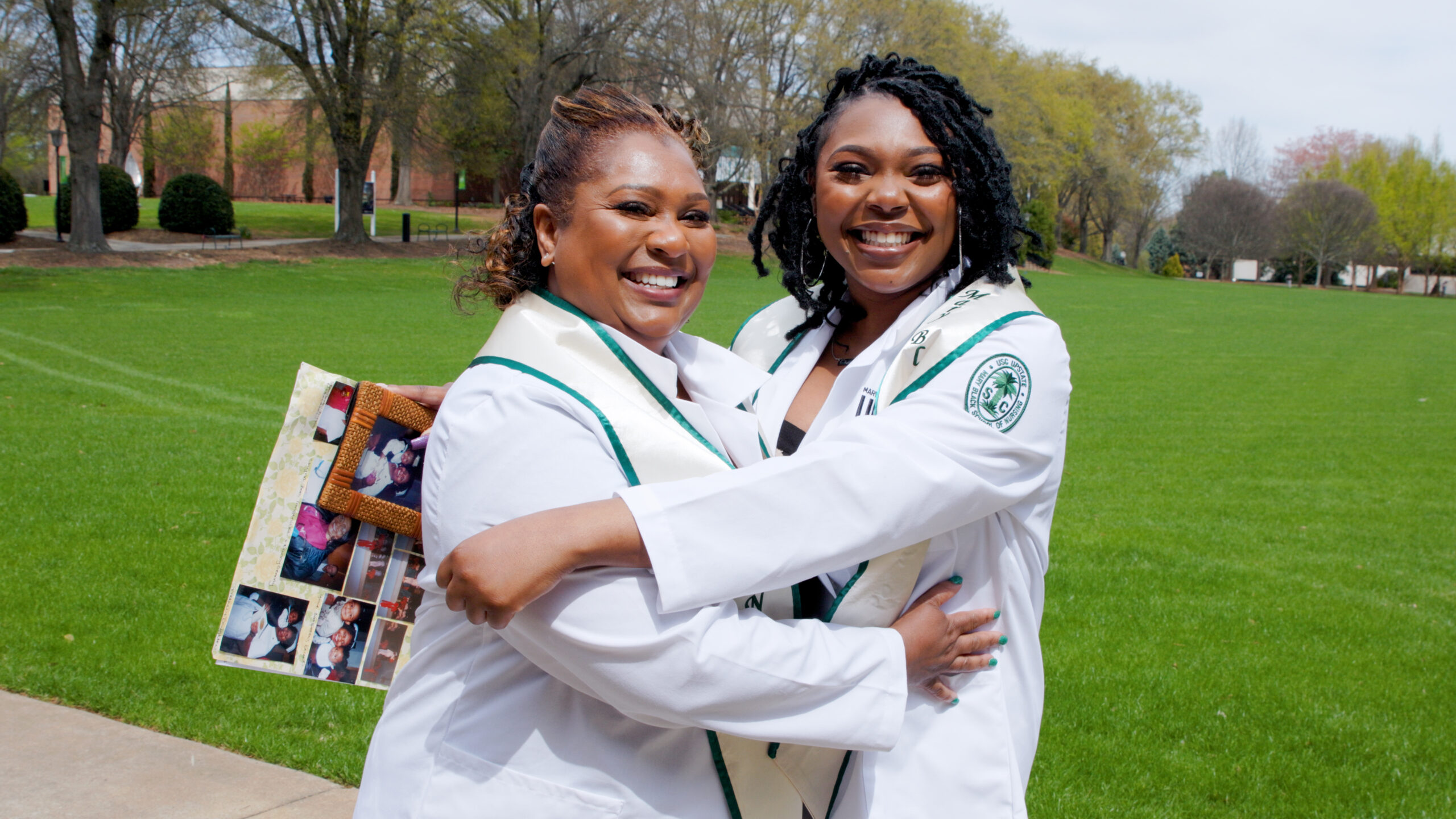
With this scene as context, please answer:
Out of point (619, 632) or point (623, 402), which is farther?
point (623, 402)

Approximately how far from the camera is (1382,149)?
87.4 meters

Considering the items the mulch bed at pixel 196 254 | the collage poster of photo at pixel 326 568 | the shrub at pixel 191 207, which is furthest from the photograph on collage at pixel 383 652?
the shrub at pixel 191 207

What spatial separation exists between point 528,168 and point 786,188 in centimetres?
95

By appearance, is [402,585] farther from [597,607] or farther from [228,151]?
[228,151]

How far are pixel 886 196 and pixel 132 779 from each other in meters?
3.17

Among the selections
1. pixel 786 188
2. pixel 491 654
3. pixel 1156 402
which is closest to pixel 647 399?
pixel 491 654

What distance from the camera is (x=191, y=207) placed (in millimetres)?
35312

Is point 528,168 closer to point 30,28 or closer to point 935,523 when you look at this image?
point 935,523

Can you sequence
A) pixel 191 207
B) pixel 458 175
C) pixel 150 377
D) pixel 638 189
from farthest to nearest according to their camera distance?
pixel 458 175
pixel 191 207
pixel 150 377
pixel 638 189

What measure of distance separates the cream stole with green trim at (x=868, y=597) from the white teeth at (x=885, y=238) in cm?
25

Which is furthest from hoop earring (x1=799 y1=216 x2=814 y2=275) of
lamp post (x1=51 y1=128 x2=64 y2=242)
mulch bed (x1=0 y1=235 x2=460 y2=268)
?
lamp post (x1=51 y1=128 x2=64 y2=242)

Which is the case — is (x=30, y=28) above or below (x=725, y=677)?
above

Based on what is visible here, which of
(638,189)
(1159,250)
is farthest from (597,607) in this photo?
(1159,250)

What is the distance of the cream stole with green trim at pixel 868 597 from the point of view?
5.90ft
